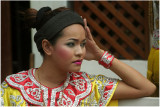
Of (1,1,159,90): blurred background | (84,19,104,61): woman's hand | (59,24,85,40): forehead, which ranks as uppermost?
(59,24,85,40): forehead

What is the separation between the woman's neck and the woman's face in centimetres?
11

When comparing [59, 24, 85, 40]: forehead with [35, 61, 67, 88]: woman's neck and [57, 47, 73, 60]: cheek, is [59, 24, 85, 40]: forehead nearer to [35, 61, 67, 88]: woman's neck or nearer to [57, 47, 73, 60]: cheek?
[57, 47, 73, 60]: cheek

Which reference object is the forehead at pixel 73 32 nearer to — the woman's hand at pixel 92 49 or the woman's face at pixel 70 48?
the woman's face at pixel 70 48

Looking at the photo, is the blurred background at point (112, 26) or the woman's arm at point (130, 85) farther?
the blurred background at point (112, 26)

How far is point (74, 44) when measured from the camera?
1423 mm

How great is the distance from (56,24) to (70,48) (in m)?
0.16

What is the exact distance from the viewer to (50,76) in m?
1.54

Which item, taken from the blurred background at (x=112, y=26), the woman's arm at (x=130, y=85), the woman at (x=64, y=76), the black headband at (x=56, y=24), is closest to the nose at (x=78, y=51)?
the woman at (x=64, y=76)

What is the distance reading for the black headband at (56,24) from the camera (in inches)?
56.2

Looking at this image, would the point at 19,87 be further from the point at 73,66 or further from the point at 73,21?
the point at 73,21

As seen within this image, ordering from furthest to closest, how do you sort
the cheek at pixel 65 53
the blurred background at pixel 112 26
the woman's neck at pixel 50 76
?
the blurred background at pixel 112 26
the woman's neck at pixel 50 76
the cheek at pixel 65 53

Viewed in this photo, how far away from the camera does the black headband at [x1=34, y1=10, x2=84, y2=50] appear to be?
1.43m

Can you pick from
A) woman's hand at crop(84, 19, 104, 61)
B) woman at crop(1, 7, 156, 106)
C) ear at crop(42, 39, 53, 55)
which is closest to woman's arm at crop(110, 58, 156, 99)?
woman at crop(1, 7, 156, 106)

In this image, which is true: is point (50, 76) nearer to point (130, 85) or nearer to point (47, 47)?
point (47, 47)
